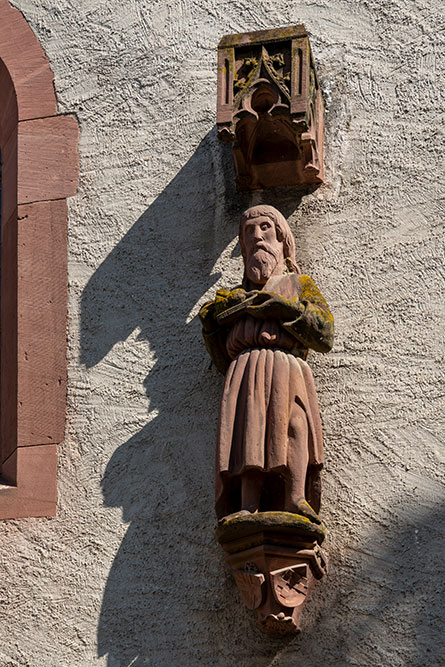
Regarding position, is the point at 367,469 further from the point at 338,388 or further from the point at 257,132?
A: the point at 257,132

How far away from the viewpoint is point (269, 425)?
546 centimetres

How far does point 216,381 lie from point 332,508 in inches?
30.9

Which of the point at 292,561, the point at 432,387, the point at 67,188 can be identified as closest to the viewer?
the point at 292,561

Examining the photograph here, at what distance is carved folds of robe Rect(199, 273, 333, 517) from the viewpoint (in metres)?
5.43

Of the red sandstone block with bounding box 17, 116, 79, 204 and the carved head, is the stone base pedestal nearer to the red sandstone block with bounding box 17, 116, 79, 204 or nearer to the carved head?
the carved head

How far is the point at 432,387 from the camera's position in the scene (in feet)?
19.0

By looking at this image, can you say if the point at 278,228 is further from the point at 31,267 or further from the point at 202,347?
the point at 31,267

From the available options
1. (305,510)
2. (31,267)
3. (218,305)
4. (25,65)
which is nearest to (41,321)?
(31,267)

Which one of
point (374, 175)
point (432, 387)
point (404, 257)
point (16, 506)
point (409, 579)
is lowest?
point (409, 579)

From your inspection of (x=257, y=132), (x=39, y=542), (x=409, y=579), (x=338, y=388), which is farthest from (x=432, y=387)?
(x=39, y=542)

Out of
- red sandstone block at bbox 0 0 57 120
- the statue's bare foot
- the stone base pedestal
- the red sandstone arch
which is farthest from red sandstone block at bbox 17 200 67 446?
the statue's bare foot

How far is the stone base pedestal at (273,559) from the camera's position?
209 inches

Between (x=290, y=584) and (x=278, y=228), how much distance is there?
1.48 m

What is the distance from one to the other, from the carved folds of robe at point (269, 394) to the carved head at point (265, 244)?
0.07 meters
